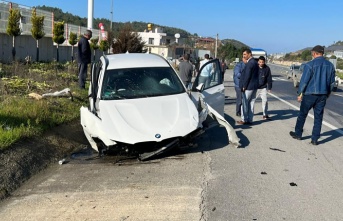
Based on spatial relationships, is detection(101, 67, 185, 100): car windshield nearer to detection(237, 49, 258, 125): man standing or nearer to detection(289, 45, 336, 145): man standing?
detection(237, 49, 258, 125): man standing

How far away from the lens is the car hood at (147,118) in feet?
20.2

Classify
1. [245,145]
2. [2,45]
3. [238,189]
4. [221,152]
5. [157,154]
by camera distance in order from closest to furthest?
1. [238,189]
2. [157,154]
3. [221,152]
4. [245,145]
5. [2,45]

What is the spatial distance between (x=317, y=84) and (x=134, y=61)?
3644 millimetres

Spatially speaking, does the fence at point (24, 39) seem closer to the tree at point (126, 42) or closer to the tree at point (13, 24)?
the tree at point (13, 24)

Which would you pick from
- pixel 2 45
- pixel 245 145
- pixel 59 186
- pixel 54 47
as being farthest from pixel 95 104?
pixel 54 47

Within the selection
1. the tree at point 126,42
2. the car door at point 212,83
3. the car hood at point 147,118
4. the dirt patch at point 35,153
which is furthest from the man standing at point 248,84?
the tree at point 126,42

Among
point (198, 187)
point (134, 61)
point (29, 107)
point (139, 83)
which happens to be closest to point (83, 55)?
point (29, 107)

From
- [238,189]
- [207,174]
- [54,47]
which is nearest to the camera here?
[238,189]

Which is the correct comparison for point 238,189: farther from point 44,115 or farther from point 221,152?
point 44,115

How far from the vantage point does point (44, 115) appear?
8.20 meters

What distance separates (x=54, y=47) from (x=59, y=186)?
2188cm

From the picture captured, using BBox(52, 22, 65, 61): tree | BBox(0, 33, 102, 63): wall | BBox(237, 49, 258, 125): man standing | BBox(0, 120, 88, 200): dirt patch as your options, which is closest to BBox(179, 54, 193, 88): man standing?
BBox(237, 49, 258, 125): man standing

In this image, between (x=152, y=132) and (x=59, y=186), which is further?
(x=152, y=132)

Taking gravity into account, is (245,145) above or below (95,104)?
below
